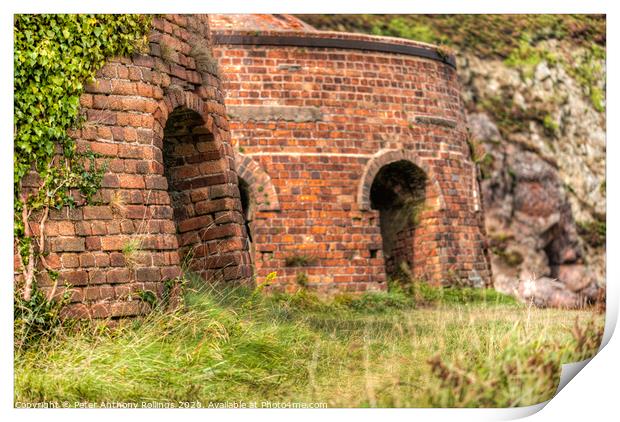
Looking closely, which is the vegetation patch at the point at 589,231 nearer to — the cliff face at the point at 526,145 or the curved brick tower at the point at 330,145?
the cliff face at the point at 526,145

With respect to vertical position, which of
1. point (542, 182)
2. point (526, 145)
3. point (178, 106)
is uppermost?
point (526, 145)

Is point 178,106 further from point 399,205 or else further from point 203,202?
point 399,205

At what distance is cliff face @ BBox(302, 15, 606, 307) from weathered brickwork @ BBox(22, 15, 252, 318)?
16487 mm

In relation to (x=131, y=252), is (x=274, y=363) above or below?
below

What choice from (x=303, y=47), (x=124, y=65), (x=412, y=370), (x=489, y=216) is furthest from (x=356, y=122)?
(x=489, y=216)

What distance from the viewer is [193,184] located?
9578 millimetres

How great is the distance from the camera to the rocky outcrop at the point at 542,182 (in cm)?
2628

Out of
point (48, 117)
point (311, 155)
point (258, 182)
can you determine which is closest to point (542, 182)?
point (311, 155)

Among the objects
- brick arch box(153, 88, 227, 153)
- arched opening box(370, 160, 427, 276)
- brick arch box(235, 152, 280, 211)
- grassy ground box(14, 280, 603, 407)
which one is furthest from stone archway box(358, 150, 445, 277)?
grassy ground box(14, 280, 603, 407)

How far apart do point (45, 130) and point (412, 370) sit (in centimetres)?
344

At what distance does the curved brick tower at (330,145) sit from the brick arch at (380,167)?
2 cm

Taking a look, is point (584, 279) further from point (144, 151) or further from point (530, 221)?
point (144, 151)

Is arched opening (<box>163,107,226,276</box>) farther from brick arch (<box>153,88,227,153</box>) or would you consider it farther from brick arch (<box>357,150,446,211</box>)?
brick arch (<box>357,150,446,211</box>)

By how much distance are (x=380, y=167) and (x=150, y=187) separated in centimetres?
689
